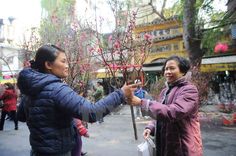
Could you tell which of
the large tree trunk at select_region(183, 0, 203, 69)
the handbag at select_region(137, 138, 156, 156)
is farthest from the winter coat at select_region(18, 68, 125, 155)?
the large tree trunk at select_region(183, 0, 203, 69)

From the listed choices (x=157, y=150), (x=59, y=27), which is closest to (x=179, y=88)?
(x=157, y=150)

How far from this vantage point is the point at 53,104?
2236 mm

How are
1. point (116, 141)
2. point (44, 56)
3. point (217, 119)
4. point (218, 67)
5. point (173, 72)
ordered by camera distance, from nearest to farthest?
1. point (44, 56)
2. point (173, 72)
3. point (116, 141)
4. point (217, 119)
5. point (218, 67)

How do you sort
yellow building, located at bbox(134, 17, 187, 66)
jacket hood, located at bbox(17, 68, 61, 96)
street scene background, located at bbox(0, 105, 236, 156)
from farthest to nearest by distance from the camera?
yellow building, located at bbox(134, 17, 187, 66), street scene background, located at bbox(0, 105, 236, 156), jacket hood, located at bbox(17, 68, 61, 96)

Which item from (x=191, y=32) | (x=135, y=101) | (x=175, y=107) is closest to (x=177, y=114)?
(x=175, y=107)

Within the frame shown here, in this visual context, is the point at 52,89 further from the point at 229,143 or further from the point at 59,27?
the point at 59,27

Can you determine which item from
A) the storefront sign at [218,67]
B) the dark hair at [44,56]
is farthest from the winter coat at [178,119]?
the storefront sign at [218,67]

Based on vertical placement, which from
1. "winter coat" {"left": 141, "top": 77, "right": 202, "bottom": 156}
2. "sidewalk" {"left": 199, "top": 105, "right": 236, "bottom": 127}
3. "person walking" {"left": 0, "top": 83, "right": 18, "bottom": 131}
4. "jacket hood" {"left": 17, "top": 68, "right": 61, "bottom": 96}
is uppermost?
"jacket hood" {"left": 17, "top": 68, "right": 61, "bottom": 96}

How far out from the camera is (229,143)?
25.6 feet

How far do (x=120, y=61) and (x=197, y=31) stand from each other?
663cm

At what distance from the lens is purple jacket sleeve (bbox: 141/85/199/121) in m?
2.45

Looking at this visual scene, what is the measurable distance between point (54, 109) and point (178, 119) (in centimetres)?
100

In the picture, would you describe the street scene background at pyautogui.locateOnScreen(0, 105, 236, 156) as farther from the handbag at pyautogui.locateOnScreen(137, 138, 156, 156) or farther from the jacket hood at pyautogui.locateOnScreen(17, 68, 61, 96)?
the jacket hood at pyautogui.locateOnScreen(17, 68, 61, 96)

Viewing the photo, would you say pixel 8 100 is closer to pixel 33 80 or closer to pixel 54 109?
pixel 33 80
